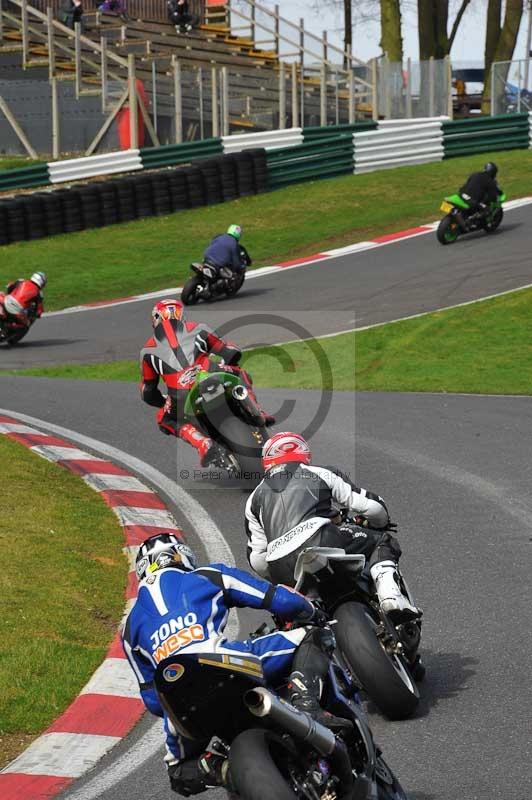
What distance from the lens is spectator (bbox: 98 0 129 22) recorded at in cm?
3941

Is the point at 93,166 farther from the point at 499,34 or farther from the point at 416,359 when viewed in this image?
the point at 499,34

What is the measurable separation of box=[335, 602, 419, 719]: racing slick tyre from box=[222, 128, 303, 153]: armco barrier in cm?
2396

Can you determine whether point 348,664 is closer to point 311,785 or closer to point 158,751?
point 158,751

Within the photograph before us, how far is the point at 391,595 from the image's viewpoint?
623 cm

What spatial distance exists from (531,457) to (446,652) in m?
4.62

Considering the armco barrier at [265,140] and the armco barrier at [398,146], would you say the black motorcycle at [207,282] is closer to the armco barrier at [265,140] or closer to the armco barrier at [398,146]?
the armco barrier at [265,140]

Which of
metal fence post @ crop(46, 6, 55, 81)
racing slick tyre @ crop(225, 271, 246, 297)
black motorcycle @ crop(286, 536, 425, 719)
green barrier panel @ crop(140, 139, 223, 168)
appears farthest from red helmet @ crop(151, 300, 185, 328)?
metal fence post @ crop(46, 6, 55, 81)

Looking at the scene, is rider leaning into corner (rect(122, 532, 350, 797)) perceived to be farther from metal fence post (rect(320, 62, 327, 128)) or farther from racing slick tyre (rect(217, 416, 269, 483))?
metal fence post (rect(320, 62, 327, 128))

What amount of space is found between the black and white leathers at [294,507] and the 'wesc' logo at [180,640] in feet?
5.37

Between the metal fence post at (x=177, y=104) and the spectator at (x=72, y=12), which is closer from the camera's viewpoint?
the metal fence post at (x=177, y=104)

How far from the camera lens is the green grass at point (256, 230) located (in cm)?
2417

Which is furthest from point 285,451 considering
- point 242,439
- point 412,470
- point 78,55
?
point 78,55

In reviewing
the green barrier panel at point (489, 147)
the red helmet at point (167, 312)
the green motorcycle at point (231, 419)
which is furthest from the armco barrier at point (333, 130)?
the green motorcycle at point (231, 419)

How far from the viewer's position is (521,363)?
1608cm
